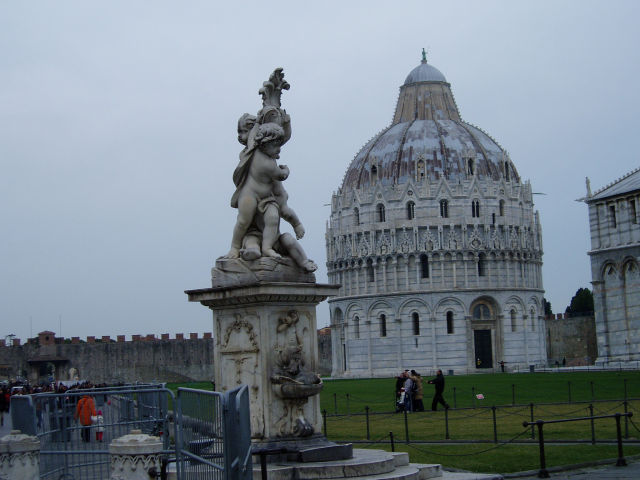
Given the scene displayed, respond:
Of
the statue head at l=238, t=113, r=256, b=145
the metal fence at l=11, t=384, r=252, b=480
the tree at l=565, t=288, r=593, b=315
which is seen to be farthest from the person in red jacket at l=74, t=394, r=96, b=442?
the tree at l=565, t=288, r=593, b=315

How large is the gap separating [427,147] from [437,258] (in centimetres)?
916

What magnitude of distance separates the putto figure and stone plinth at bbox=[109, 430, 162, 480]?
11.9ft

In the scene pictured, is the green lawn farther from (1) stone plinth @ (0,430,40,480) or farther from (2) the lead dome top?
(2) the lead dome top

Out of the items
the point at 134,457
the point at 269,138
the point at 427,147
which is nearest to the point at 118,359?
the point at 427,147

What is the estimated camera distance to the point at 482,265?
279 ft

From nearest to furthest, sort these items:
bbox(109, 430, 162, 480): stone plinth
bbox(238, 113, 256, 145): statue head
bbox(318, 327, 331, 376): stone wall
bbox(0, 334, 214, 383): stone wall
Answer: bbox(109, 430, 162, 480): stone plinth, bbox(238, 113, 256, 145): statue head, bbox(0, 334, 214, 383): stone wall, bbox(318, 327, 331, 376): stone wall

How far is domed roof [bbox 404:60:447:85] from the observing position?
298 ft

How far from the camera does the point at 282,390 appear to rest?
1217 cm

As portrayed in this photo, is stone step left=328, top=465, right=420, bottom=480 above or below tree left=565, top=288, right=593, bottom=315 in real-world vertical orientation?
below

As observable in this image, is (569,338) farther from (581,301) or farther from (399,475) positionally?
(399,475)

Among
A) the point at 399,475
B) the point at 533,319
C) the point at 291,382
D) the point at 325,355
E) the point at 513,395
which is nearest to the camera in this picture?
the point at 399,475

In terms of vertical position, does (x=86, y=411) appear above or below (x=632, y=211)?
below

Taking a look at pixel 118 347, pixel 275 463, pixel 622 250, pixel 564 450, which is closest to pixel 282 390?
pixel 275 463

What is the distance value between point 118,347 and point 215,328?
265 ft
